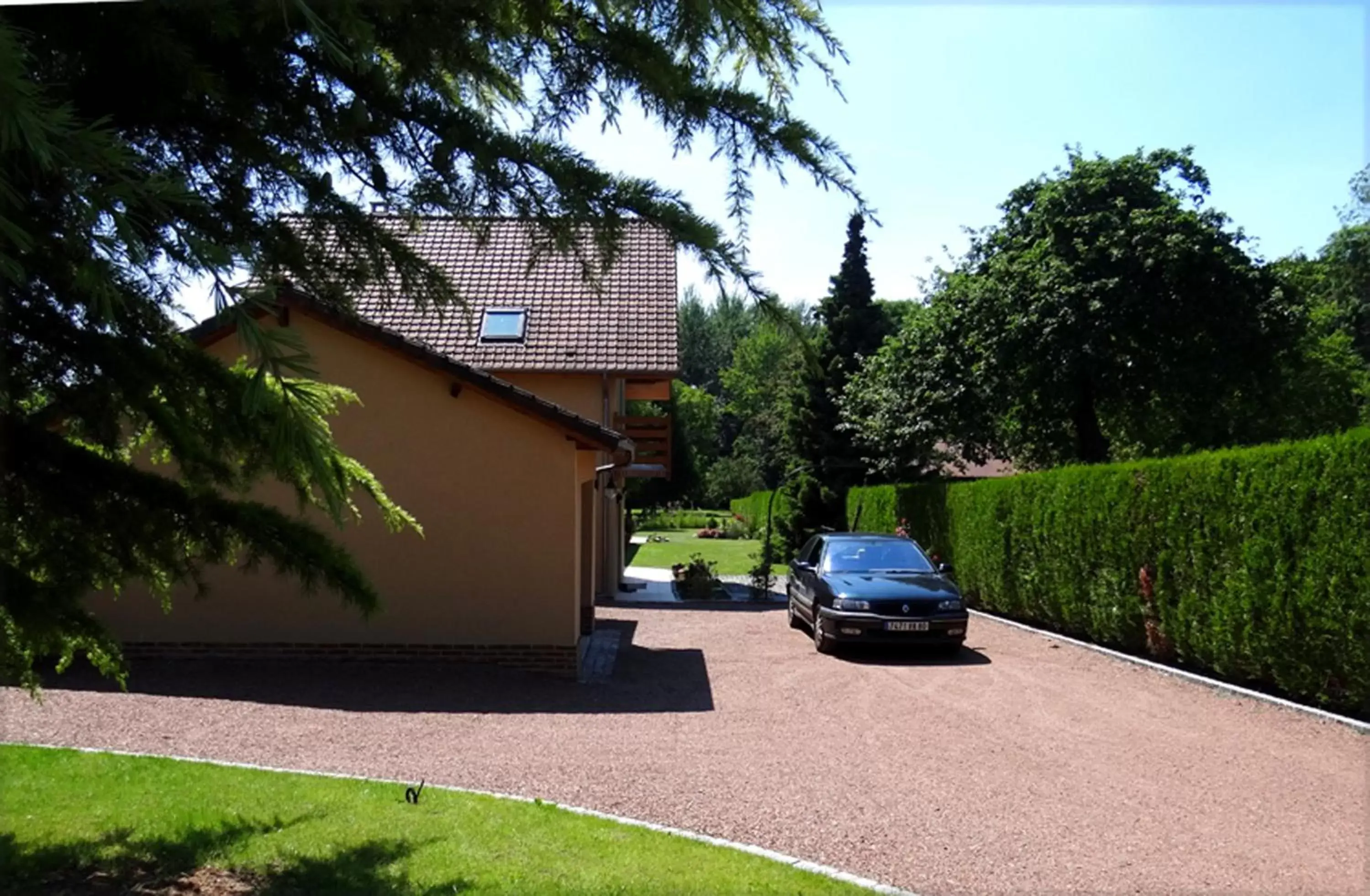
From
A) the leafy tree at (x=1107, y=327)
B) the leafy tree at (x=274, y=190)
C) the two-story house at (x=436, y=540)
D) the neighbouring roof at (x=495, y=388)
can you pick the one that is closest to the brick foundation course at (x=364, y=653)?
the two-story house at (x=436, y=540)

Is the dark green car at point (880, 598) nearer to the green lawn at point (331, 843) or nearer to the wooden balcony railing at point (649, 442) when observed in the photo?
the wooden balcony railing at point (649, 442)

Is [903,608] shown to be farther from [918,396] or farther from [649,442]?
[918,396]

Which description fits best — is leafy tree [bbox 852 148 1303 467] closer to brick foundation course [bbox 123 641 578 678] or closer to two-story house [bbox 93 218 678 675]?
two-story house [bbox 93 218 678 675]

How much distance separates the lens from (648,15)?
3975 mm

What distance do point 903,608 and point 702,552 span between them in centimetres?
2886

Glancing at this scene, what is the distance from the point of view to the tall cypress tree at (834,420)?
3616 cm

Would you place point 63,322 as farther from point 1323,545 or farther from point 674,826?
point 1323,545

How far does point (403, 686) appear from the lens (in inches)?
433

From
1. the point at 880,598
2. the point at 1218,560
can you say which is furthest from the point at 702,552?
the point at 1218,560

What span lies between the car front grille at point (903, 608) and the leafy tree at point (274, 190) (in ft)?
32.7

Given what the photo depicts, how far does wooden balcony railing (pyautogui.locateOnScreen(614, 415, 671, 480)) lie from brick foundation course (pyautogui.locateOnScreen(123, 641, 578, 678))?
774 cm

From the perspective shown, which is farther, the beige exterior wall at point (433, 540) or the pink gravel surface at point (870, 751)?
the beige exterior wall at point (433, 540)

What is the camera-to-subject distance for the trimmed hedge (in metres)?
8.87

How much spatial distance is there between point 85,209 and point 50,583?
2.08m
